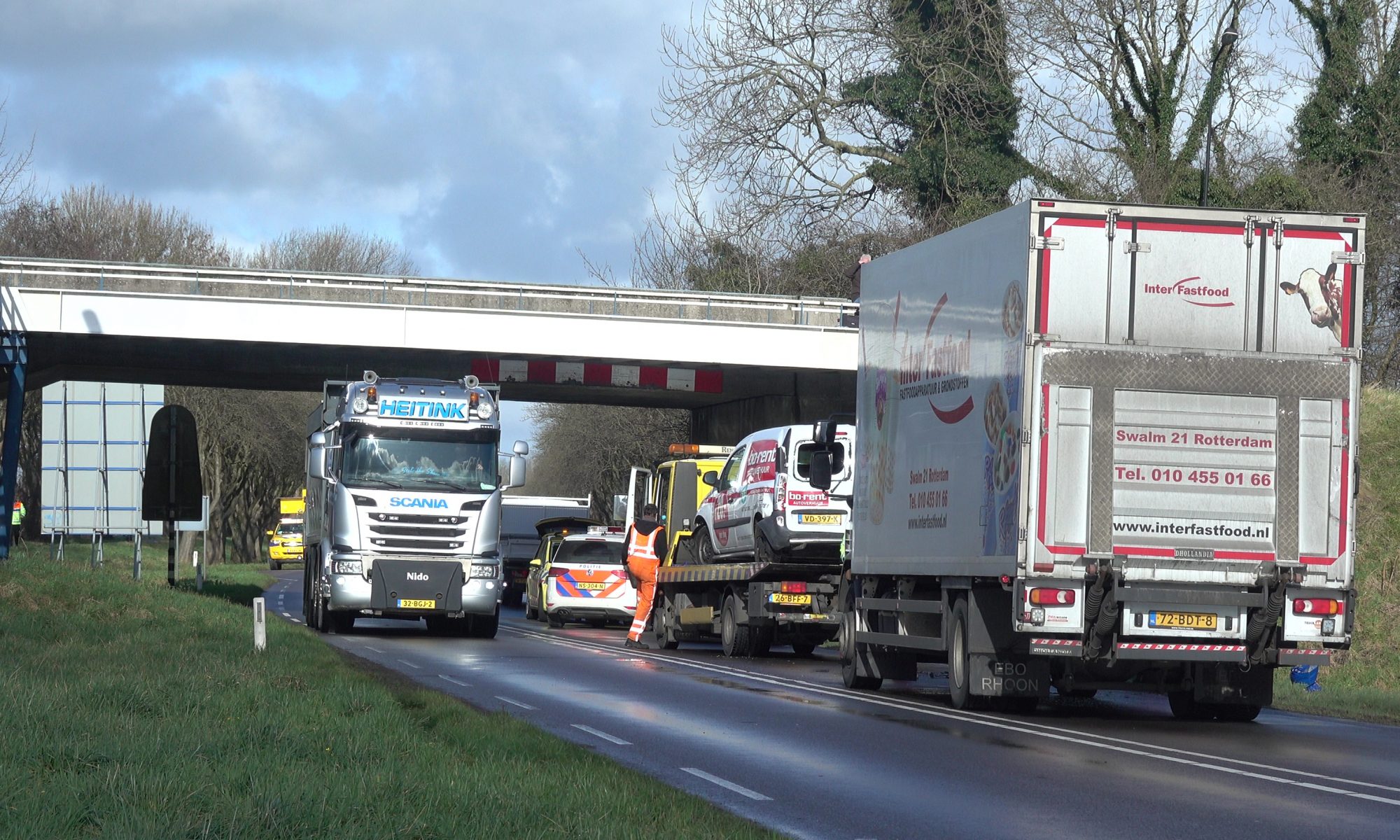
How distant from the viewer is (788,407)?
141ft

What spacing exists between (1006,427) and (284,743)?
671 cm

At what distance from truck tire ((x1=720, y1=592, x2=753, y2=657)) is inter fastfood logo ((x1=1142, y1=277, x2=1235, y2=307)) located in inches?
424

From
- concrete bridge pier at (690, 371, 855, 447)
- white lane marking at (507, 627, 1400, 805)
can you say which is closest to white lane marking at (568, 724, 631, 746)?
white lane marking at (507, 627, 1400, 805)

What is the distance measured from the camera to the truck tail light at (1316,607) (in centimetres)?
1381

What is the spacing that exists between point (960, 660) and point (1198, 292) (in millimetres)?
3784

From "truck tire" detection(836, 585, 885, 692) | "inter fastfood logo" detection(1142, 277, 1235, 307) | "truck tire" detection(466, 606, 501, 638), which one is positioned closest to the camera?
"inter fastfood logo" detection(1142, 277, 1235, 307)

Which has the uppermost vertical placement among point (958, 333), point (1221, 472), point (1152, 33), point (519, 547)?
point (1152, 33)

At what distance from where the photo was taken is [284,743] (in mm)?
9789

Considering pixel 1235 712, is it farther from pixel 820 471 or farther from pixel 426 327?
pixel 426 327

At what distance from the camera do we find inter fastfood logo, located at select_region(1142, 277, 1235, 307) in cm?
1418

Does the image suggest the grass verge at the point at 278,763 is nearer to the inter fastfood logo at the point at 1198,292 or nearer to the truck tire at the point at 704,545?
the inter fastfood logo at the point at 1198,292

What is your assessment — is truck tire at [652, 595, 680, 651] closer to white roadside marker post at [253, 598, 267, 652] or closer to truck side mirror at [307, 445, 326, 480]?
truck side mirror at [307, 445, 326, 480]

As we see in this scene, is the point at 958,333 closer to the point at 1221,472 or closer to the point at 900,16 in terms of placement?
the point at 1221,472

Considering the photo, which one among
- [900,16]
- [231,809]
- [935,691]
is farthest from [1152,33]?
[231,809]
